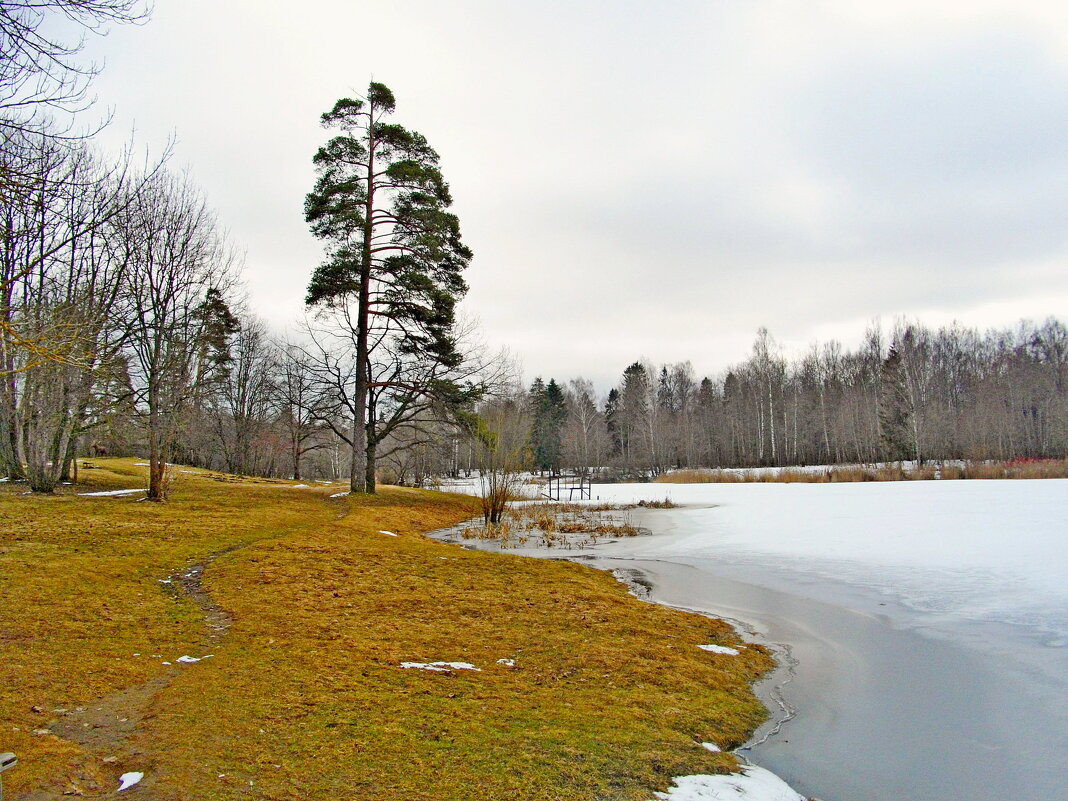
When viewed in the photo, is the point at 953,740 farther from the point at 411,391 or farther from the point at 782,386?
the point at 782,386

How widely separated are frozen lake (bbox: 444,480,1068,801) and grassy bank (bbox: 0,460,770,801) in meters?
0.71

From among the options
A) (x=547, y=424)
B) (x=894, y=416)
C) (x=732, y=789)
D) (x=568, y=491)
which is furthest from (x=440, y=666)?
(x=547, y=424)

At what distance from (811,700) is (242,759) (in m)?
4.54

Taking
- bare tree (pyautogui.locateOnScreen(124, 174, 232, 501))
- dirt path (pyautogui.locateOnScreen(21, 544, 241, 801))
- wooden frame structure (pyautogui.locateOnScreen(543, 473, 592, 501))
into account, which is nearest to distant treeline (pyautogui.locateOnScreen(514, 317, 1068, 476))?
wooden frame structure (pyautogui.locateOnScreen(543, 473, 592, 501))

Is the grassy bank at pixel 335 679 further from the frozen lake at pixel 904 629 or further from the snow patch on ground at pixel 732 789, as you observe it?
the frozen lake at pixel 904 629

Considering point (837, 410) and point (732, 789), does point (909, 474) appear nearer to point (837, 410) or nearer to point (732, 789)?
point (837, 410)

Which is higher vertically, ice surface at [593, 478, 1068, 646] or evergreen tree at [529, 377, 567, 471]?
evergreen tree at [529, 377, 567, 471]

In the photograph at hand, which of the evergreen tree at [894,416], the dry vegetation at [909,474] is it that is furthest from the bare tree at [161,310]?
the evergreen tree at [894,416]

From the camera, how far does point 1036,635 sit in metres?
6.73

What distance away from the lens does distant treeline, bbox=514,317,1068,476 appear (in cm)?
4619

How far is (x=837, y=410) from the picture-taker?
178 ft

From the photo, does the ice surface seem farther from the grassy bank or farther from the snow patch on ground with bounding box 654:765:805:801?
the snow patch on ground with bounding box 654:765:805:801

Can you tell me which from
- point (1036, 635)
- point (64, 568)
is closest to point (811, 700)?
point (1036, 635)

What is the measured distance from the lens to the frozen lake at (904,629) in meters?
4.10
